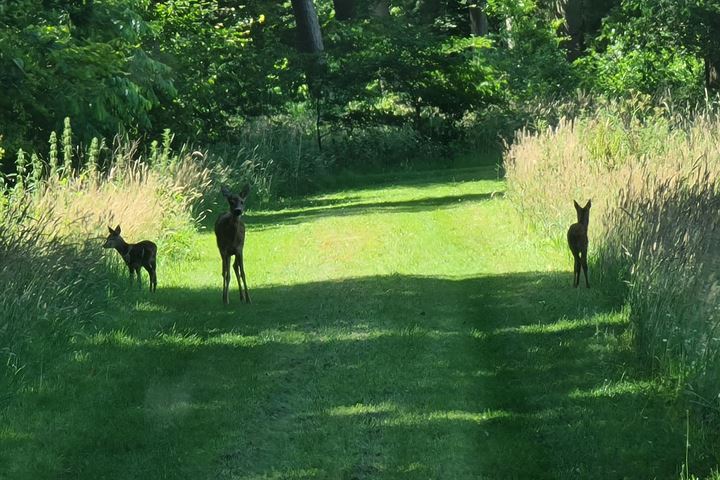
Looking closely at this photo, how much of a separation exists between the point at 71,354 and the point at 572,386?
4.38 m

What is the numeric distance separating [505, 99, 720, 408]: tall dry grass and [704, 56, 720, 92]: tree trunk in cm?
1477

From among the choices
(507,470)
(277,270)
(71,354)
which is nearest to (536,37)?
(277,270)

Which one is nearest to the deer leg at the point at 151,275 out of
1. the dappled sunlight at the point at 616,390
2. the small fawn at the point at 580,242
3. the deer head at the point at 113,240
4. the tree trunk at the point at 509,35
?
the deer head at the point at 113,240

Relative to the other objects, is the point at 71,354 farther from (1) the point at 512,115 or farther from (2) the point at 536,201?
(1) the point at 512,115

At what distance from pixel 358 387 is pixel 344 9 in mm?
39911

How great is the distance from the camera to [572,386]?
1033cm

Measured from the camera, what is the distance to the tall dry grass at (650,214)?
407 inches

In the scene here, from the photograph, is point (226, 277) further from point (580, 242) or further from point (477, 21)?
point (477, 21)

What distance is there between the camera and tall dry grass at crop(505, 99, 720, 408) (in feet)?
33.9

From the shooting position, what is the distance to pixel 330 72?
3509cm

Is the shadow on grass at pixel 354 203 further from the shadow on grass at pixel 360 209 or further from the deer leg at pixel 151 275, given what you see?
the deer leg at pixel 151 275

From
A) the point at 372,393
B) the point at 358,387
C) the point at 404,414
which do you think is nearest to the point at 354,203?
the point at 358,387

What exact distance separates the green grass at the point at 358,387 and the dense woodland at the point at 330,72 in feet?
19.6

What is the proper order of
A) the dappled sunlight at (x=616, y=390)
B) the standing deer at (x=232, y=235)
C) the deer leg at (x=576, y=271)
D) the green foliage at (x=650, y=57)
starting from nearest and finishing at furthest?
the dappled sunlight at (x=616, y=390), the deer leg at (x=576, y=271), the standing deer at (x=232, y=235), the green foliage at (x=650, y=57)
